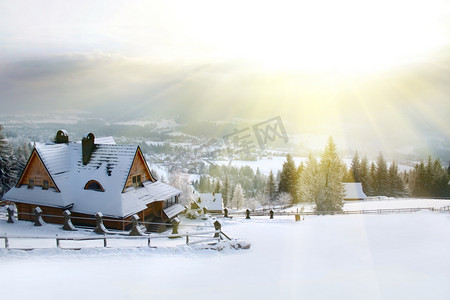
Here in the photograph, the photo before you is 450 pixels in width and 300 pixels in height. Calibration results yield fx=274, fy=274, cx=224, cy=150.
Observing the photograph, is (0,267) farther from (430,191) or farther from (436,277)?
(430,191)

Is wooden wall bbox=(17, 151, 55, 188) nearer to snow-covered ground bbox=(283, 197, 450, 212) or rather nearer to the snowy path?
the snowy path

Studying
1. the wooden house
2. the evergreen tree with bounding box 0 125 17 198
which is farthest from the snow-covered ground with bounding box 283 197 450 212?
the evergreen tree with bounding box 0 125 17 198

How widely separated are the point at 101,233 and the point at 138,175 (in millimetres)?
5806

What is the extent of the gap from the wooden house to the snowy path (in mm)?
7775

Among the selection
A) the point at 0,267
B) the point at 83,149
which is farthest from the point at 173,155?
the point at 0,267

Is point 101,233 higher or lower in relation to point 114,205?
lower

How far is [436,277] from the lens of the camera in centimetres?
967

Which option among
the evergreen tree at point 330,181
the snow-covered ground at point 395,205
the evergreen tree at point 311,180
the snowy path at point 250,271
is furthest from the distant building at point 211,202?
the snowy path at point 250,271

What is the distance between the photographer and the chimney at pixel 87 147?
21531 millimetres

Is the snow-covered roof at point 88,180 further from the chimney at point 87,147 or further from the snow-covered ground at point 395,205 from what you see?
the snow-covered ground at point 395,205

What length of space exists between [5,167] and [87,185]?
20811 millimetres

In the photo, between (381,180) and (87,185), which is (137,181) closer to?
(87,185)

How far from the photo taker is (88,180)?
20234 millimetres

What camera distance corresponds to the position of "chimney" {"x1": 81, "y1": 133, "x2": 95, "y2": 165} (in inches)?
848
